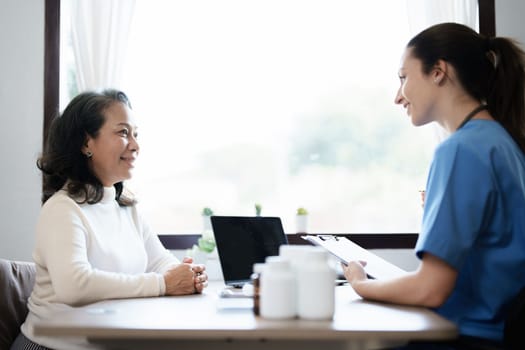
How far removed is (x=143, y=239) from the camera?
6.81ft

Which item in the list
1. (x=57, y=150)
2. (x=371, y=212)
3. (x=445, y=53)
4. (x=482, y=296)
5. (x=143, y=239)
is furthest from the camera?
(x=371, y=212)

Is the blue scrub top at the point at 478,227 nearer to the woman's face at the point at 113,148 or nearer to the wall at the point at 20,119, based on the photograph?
the woman's face at the point at 113,148

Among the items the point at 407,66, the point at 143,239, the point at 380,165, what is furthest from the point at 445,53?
the point at 380,165

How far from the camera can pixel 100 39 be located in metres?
3.14

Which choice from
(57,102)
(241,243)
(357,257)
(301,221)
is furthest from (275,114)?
(357,257)

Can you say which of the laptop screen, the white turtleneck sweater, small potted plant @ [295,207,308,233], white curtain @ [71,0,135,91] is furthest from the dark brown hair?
white curtain @ [71,0,135,91]

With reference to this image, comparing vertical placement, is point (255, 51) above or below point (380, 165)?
above

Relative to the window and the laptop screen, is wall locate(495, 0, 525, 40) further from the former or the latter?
the laptop screen

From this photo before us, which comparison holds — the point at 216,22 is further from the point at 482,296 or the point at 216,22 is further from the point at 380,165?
the point at 482,296

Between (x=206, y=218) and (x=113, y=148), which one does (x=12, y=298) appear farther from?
(x=206, y=218)

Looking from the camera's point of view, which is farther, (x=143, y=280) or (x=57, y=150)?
(x=57, y=150)

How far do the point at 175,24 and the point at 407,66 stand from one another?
80.6 inches

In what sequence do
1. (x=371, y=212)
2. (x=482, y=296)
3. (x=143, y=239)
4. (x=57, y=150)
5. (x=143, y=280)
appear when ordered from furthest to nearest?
1. (x=371, y=212)
2. (x=143, y=239)
3. (x=57, y=150)
4. (x=143, y=280)
5. (x=482, y=296)

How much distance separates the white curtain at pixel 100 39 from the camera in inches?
123
